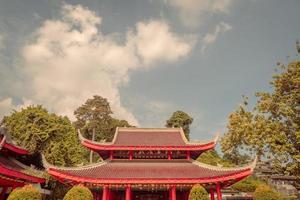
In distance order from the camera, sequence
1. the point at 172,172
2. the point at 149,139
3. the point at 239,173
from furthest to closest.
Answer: the point at 149,139 < the point at 172,172 < the point at 239,173

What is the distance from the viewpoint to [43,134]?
27.6 meters

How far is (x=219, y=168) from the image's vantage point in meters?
22.0

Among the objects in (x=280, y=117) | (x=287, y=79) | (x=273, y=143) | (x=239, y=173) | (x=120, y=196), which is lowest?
(x=120, y=196)

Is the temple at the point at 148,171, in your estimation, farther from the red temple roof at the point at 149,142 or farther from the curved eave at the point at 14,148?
the curved eave at the point at 14,148

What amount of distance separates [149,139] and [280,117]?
501 inches

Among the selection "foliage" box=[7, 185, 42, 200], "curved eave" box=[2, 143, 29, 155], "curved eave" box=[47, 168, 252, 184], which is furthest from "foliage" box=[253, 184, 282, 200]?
"curved eave" box=[2, 143, 29, 155]

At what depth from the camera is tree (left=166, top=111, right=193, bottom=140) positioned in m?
65.5

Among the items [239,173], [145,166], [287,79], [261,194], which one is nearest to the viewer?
[261,194]

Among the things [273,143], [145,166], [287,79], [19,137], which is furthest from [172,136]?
[19,137]

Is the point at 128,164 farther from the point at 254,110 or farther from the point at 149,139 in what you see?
the point at 254,110

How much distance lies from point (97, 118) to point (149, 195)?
41098 millimetres

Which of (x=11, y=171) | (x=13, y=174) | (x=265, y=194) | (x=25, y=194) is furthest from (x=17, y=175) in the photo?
(x=265, y=194)

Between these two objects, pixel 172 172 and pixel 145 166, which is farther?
pixel 145 166

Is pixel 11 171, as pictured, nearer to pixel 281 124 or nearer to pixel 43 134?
pixel 43 134
